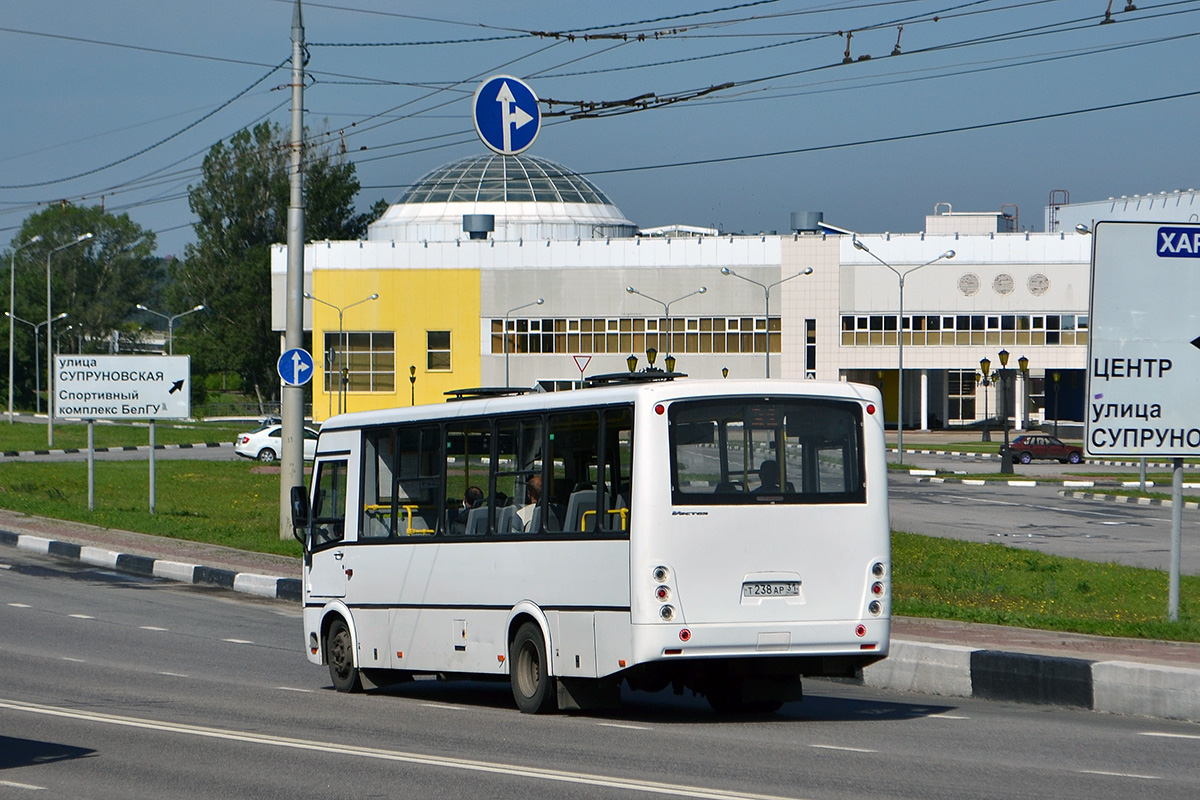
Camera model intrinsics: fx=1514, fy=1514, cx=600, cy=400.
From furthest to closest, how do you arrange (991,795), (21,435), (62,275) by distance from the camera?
(62,275)
(21,435)
(991,795)

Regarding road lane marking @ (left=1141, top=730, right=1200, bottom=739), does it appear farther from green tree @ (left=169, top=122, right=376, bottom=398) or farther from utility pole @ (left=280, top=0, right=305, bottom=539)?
green tree @ (left=169, top=122, right=376, bottom=398)

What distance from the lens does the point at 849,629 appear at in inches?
378

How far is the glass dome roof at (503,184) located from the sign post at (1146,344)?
87.2 meters

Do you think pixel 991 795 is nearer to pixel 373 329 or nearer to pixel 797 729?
pixel 797 729

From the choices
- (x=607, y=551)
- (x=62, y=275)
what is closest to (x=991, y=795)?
(x=607, y=551)

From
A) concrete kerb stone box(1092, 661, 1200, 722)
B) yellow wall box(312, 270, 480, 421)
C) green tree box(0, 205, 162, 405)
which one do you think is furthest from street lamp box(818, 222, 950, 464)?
green tree box(0, 205, 162, 405)

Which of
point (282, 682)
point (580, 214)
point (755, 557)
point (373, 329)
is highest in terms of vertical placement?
point (580, 214)

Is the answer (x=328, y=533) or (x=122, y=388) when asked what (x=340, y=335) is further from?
(x=328, y=533)

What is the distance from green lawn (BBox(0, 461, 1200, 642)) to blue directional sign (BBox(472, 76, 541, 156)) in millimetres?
6638

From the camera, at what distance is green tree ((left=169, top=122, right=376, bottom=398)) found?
91062mm

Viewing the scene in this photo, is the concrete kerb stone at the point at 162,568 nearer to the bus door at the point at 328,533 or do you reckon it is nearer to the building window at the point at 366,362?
the bus door at the point at 328,533

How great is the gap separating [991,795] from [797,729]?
2614 millimetres

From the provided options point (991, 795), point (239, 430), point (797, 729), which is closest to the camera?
point (991, 795)

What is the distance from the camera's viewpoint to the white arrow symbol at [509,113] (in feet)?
56.7
